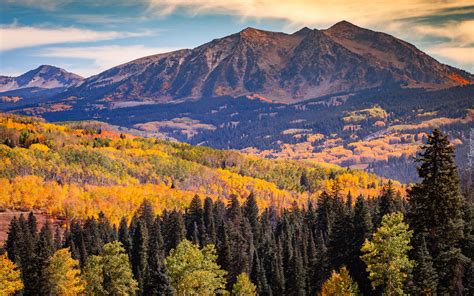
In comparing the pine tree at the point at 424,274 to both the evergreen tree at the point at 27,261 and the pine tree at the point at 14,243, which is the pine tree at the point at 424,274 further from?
the pine tree at the point at 14,243

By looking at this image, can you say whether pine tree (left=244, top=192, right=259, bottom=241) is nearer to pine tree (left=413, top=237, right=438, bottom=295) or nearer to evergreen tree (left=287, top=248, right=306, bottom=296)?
evergreen tree (left=287, top=248, right=306, bottom=296)

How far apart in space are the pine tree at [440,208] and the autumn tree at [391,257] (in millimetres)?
2119

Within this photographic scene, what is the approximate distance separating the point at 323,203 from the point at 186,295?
6749cm

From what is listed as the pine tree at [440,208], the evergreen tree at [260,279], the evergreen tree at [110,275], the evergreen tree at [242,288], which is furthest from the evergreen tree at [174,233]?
the pine tree at [440,208]

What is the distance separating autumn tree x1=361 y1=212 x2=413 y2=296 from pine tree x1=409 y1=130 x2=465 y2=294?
2119 mm

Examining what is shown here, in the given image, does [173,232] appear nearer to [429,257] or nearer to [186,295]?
[186,295]

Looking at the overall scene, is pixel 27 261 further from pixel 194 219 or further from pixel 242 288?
pixel 194 219

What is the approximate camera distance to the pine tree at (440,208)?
2464 inches

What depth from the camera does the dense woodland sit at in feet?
207

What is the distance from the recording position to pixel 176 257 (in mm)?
76812

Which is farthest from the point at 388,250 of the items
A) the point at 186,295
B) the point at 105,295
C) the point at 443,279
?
the point at 105,295

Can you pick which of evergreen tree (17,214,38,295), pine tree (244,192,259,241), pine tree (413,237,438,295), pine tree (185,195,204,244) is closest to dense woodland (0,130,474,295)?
pine tree (413,237,438,295)

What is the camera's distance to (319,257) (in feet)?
342

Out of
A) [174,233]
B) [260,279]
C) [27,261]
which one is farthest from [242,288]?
[27,261]
